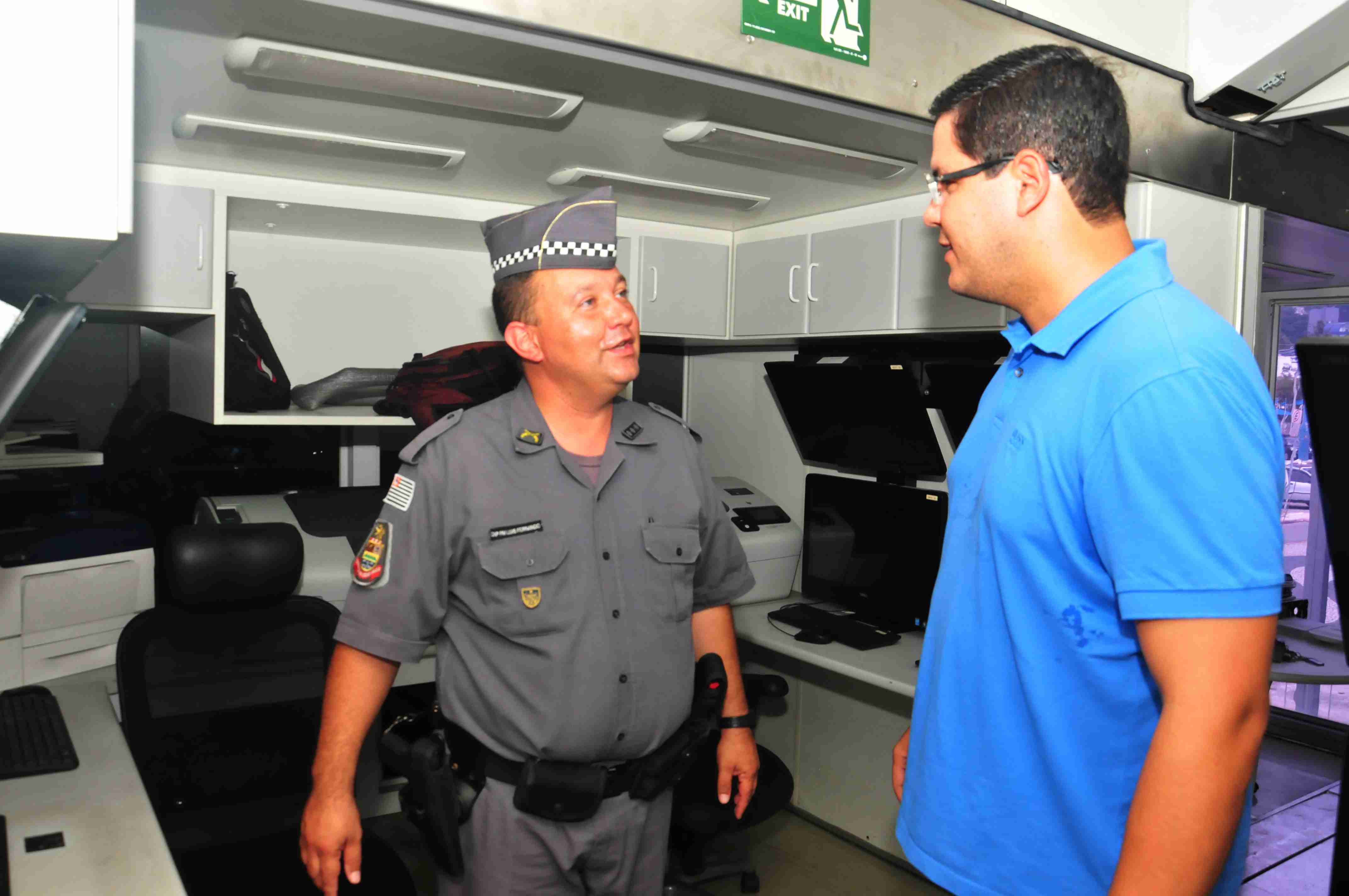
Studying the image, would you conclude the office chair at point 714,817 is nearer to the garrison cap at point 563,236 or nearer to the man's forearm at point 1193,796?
the garrison cap at point 563,236

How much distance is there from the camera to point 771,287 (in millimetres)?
3068

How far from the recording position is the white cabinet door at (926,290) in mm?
2367

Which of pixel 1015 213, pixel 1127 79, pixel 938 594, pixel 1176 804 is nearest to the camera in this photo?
pixel 1176 804

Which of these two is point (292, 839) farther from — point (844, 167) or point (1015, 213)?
point (844, 167)

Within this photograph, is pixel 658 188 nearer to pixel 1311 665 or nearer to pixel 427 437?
pixel 427 437

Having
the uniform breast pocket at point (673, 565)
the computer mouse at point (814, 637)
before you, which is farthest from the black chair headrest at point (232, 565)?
the computer mouse at point (814, 637)

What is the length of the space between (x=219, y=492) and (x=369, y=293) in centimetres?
77

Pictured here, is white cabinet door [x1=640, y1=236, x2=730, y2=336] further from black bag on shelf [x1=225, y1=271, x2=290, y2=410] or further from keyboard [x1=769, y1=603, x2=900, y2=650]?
black bag on shelf [x1=225, y1=271, x2=290, y2=410]

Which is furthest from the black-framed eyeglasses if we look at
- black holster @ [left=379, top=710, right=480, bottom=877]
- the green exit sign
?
black holster @ [left=379, top=710, right=480, bottom=877]

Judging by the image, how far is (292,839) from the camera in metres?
1.91

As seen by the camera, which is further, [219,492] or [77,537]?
[219,492]

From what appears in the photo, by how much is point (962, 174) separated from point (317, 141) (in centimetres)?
157

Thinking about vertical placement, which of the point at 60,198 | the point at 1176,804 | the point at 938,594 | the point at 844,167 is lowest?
the point at 1176,804

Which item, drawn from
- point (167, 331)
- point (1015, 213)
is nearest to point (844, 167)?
point (1015, 213)
